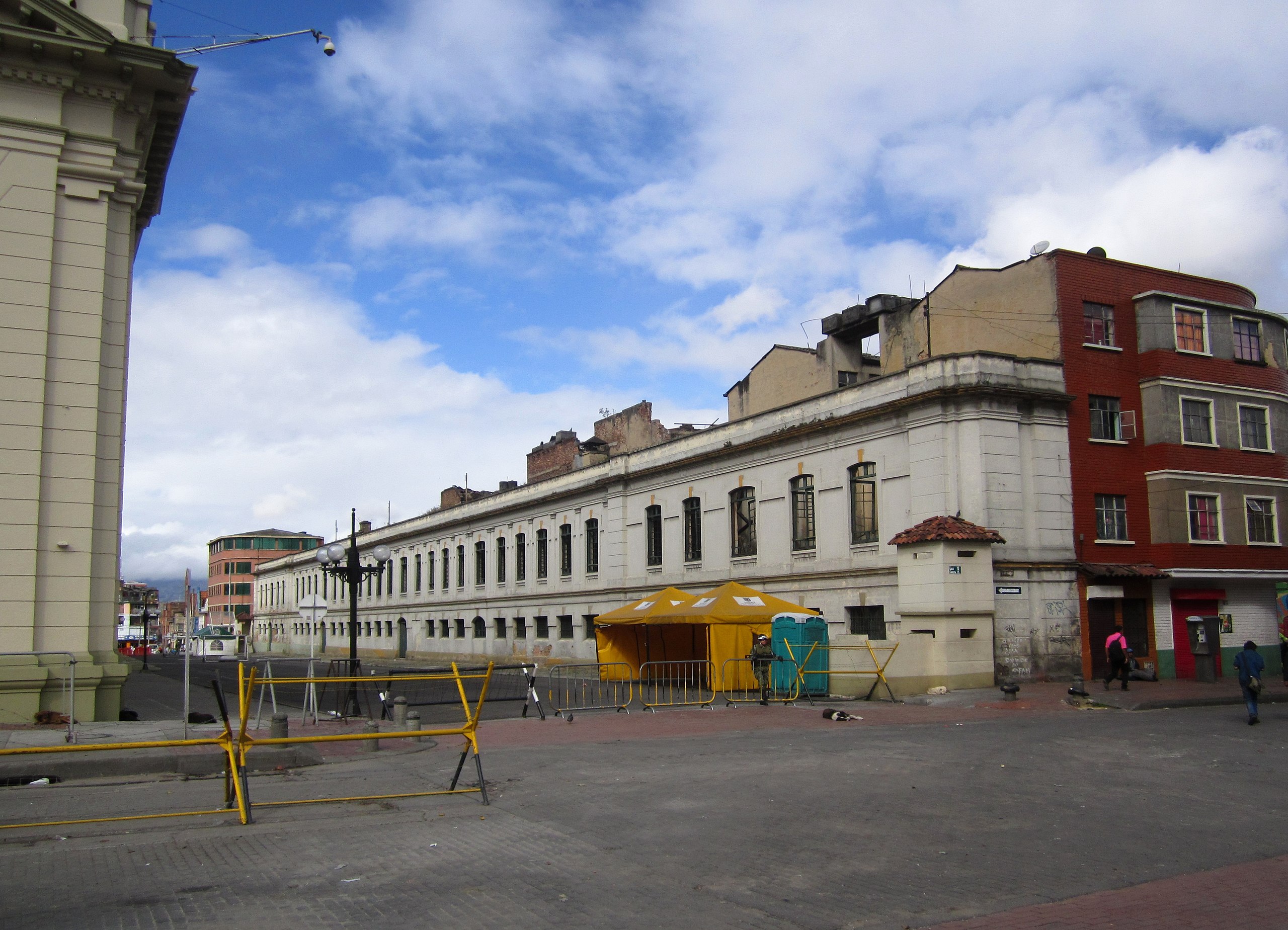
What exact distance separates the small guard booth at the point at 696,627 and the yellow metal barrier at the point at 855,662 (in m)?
1.43

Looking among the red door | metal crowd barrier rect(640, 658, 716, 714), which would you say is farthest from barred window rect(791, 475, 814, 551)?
the red door

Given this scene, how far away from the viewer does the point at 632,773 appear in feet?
41.7

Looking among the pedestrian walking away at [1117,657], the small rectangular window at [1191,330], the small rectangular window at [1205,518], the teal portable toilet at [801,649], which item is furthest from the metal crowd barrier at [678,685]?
the small rectangular window at [1191,330]

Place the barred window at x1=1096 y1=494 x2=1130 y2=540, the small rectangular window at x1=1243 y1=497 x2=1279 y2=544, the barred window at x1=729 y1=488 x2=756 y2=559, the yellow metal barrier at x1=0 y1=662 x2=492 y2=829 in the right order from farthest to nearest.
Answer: the barred window at x1=729 y1=488 x2=756 y2=559, the small rectangular window at x1=1243 y1=497 x2=1279 y2=544, the barred window at x1=1096 y1=494 x2=1130 y2=540, the yellow metal barrier at x1=0 y1=662 x2=492 y2=829

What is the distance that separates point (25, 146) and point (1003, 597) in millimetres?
22894

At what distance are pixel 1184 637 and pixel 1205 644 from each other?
4.92 feet

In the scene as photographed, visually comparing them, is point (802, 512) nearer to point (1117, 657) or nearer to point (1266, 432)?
point (1117, 657)

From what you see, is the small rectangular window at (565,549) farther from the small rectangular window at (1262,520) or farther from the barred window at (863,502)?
the small rectangular window at (1262,520)

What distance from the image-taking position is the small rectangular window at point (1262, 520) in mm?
30141

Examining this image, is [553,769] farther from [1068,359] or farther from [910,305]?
[910,305]

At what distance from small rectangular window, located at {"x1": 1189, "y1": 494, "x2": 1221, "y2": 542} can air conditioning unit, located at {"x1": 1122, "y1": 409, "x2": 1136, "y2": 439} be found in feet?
7.60

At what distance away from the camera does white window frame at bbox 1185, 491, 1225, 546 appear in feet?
94.0

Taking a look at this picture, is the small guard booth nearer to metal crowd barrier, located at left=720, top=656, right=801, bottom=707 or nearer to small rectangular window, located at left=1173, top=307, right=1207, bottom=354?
metal crowd barrier, located at left=720, top=656, right=801, bottom=707

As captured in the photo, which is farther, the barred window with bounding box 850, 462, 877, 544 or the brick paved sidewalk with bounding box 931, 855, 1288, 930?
the barred window with bounding box 850, 462, 877, 544
